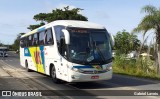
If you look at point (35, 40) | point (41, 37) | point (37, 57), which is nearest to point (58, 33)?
point (41, 37)

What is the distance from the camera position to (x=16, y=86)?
15.3 metres

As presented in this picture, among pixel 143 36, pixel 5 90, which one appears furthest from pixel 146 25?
pixel 5 90

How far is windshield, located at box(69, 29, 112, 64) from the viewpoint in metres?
14.5

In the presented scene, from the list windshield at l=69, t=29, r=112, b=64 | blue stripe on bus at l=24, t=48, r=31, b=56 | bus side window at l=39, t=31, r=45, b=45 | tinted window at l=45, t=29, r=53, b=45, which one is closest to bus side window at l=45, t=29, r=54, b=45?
tinted window at l=45, t=29, r=53, b=45

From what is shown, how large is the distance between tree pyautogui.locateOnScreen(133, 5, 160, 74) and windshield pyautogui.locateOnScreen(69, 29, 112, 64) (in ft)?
33.5

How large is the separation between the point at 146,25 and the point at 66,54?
11.8 metres

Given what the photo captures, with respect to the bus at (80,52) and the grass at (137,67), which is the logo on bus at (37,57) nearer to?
the bus at (80,52)

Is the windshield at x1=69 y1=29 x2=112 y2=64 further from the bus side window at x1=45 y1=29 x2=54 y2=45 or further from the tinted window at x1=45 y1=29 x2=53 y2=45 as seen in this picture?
the tinted window at x1=45 y1=29 x2=53 y2=45

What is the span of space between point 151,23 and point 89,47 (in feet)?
37.8

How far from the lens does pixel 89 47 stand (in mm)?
14664

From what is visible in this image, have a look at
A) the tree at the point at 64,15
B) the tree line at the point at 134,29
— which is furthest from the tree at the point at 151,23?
the tree at the point at 64,15

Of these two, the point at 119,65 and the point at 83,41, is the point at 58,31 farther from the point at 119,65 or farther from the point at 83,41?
the point at 119,65

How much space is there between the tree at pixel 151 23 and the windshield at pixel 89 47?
33.5 feet

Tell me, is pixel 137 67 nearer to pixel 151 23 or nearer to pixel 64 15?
pixel 151 23
